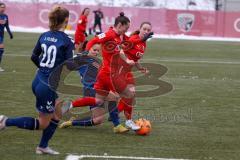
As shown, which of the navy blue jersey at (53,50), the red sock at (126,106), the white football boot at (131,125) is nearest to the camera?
the navy blue jersey at (53,50)

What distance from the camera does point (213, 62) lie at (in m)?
22.7

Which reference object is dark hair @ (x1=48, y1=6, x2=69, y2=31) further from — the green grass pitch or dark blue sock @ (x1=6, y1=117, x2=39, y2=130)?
the green grass pitch

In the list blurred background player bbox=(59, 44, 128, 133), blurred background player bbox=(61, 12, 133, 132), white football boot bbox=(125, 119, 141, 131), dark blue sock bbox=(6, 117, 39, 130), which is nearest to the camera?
dark blue sock bbox=(6, 117, 39, 130)

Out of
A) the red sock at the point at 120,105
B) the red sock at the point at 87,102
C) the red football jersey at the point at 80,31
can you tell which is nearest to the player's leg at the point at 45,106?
the red sock at the point at 87,102

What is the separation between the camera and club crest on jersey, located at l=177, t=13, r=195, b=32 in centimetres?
4278

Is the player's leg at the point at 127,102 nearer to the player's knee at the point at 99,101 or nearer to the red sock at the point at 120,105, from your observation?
the red sock at the point at 120,105

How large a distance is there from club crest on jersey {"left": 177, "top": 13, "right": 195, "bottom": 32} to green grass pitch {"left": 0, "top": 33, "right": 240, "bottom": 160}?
80.2 feet

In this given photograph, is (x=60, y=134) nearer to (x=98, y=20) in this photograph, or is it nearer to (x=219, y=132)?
(x=219, y=132)

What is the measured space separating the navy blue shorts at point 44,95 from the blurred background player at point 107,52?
196 cm

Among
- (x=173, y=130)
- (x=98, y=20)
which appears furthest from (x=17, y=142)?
(x=98, y=20)

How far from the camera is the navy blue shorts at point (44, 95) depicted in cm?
732

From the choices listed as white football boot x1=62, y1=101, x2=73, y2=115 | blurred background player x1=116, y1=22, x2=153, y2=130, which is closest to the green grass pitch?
white football boot x1=62, y1=101, x2=73, y2=115

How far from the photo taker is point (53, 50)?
7.30 metres

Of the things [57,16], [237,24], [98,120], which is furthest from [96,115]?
[237,24]
